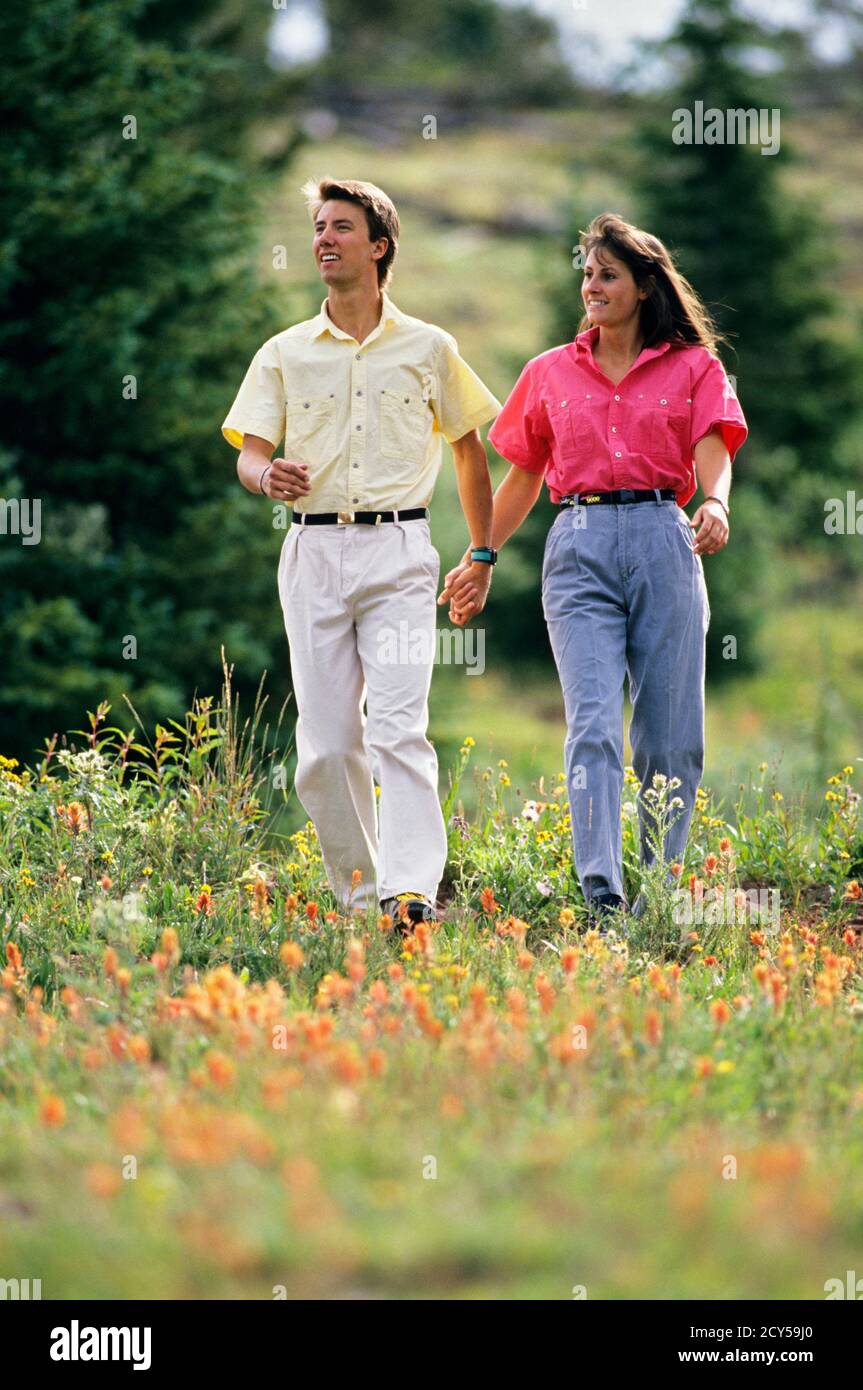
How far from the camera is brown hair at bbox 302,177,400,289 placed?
5410mm

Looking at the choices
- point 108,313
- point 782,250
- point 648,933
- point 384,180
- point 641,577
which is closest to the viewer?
point 648,933

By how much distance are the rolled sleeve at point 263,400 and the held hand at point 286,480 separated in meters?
0.37

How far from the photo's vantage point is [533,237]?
39156 millimetres

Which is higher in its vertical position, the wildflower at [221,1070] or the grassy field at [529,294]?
the grassy field at [529,294]

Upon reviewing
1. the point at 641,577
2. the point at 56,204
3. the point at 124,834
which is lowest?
the point at 124,834

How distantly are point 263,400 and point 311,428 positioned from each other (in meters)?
0.21

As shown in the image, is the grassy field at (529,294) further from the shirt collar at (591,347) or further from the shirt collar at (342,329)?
the shirt collar at (342,329)

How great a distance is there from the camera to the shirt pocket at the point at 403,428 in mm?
5434

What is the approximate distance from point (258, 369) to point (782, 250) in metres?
17.5

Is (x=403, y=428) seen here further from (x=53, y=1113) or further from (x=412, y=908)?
(x=53, y=1113)

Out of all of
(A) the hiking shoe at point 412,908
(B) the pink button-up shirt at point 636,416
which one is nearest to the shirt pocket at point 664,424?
(B) the pink button-up shirt at point 636,416
